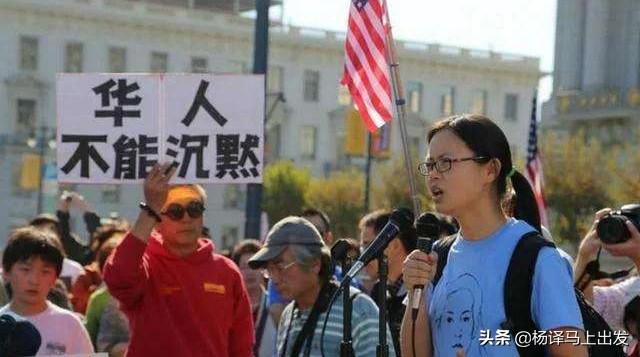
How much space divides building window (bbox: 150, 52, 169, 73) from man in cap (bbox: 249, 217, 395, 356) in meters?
67.2

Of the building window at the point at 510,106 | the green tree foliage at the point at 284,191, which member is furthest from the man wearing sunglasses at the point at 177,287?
the building window at the point at 510,106

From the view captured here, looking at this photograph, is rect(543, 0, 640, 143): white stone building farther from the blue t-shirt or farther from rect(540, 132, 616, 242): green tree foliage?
the blue t-shirt

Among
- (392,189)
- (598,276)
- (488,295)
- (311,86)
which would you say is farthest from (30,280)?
(311,86)

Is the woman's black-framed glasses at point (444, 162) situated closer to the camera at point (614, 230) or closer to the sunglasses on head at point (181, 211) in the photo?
the camera at point (614, 230)

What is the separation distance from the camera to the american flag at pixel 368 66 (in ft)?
24.7

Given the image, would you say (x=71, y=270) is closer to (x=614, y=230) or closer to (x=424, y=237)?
(x=614, y=230)

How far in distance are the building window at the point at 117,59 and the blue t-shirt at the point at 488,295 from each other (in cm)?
6784

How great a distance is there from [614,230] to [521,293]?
117cm

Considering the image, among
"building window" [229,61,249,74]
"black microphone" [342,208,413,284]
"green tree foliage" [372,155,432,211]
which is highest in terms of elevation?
"building window" [229,61,249,74]

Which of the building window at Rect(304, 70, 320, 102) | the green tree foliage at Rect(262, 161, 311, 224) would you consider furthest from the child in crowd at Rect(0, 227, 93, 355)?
the building window at Rect(304, 70, 320, 102)

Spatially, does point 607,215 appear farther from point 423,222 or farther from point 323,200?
point 323,200

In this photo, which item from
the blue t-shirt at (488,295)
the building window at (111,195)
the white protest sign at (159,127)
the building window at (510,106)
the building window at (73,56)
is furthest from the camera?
the building window at (510,106)

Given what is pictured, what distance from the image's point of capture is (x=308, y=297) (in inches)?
219

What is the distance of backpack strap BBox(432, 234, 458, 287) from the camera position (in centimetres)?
441
